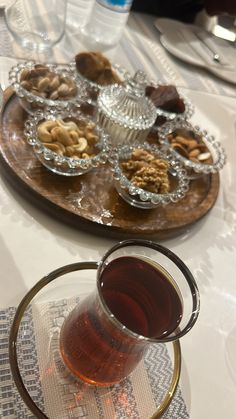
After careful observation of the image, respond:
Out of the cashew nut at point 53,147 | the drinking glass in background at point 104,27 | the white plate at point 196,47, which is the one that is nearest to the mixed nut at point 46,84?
the cashew nut at point 53,147

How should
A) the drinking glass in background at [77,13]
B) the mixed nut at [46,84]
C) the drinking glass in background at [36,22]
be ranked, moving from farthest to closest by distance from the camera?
the drinking glass in background at [77,13] → the drinking glass in background at [36,22] → the mixed nut at [46,84]

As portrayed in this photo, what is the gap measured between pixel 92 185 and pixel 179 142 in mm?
197

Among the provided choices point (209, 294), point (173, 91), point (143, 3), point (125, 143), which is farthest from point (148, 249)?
point (143, 3)

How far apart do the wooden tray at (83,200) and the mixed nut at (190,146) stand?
0.31ft

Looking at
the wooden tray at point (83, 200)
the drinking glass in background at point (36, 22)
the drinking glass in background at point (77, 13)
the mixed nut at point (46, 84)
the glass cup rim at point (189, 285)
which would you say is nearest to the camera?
the glass cup rim at point (189, 285)

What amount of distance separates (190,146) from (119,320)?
423 mm

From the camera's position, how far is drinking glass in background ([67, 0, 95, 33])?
3.35 ft

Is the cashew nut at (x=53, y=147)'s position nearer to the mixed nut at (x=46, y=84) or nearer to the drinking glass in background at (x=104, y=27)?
the mixed nut at (x=46, y=84)

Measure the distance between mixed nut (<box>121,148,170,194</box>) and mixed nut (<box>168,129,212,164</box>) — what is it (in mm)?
62

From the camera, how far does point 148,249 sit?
432 millimetres

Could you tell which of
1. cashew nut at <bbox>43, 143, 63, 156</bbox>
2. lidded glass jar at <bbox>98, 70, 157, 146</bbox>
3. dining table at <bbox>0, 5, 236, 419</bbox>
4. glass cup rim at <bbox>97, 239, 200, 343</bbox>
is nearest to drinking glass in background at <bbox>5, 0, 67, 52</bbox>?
dining table at <bbox>0, 5, 236, 419</bbox>

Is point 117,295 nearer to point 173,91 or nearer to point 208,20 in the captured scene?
point 173,91

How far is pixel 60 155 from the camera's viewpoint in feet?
1.86

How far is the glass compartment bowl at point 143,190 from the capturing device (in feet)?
1.91
